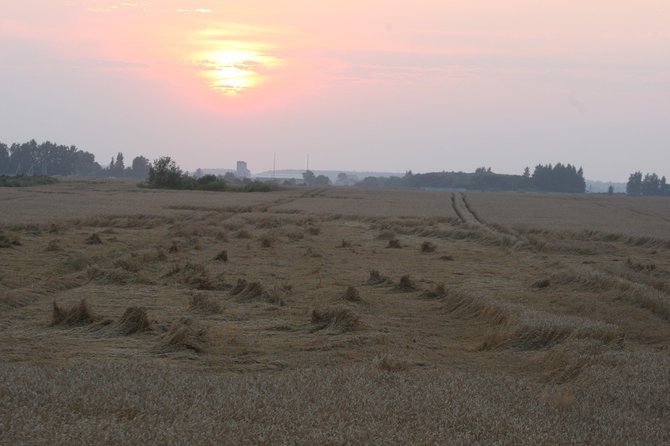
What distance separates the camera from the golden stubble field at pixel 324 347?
848 cm

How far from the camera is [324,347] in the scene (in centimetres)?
1356

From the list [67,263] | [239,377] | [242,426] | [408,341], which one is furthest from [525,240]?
[242,426]

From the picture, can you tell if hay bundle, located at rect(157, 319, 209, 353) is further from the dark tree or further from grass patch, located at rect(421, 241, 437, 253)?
the dark tree

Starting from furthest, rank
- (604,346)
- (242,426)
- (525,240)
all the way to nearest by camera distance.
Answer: (525,240)
(604,346)
(242,426)

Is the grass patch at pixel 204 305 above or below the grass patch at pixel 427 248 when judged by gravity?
above

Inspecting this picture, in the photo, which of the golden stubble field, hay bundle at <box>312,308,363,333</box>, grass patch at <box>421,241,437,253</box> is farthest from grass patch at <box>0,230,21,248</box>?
grass patch at <box>421,241,437,253</box>

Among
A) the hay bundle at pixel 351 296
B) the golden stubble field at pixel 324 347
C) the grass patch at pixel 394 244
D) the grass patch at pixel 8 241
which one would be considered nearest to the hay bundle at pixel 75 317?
the golden stubble field at pixel 324 347

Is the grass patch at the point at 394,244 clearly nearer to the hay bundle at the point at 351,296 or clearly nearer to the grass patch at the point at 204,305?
the hay bundle at the point at 351,296

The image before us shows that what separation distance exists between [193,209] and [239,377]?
162 feet

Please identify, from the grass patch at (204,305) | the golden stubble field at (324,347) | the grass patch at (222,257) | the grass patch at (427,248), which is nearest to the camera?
the golden stubble field at (324,347)

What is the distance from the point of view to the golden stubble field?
8.48 metres

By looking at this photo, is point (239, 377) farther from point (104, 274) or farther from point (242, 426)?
point (104, 274)

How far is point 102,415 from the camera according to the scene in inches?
337

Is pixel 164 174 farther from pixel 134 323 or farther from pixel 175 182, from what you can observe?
pixel 134 323
